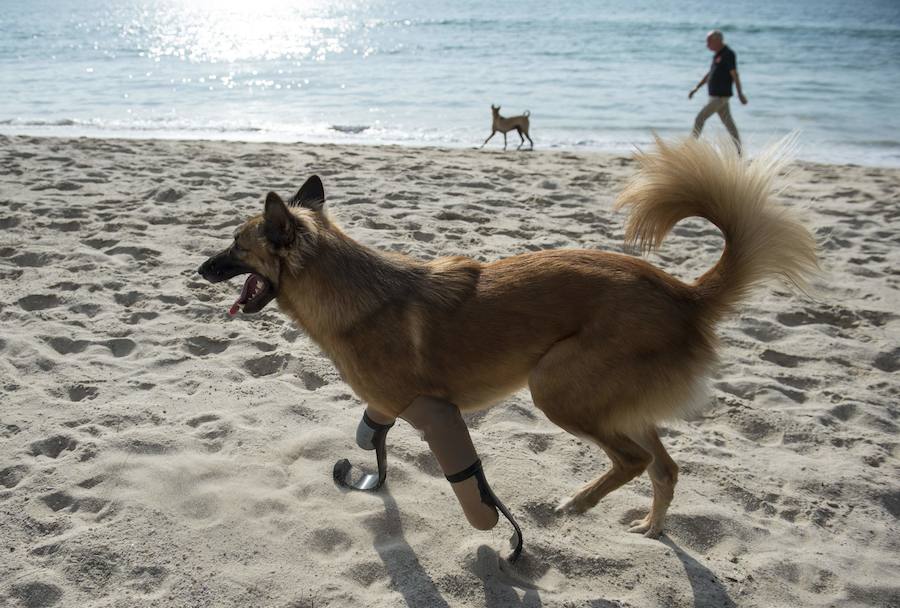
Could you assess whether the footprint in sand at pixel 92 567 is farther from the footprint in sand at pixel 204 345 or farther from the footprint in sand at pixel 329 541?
the footprint in sand at pixel 204 345

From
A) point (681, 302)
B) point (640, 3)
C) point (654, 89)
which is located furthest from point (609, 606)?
point (640, 3)

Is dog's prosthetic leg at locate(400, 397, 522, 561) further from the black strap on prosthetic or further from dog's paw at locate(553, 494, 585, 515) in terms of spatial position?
dog's paw at locate(553, 494, 585, 515)

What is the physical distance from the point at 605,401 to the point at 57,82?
68.2 feet

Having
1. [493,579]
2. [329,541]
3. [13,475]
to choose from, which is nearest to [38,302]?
[13,475]

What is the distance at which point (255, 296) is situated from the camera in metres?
3.18

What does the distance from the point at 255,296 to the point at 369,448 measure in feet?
3.09

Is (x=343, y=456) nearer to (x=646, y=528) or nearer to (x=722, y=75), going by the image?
(x=646, y=528)

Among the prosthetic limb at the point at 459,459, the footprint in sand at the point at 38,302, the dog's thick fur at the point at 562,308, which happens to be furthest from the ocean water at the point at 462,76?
the footprint in sand at the point at 38,302

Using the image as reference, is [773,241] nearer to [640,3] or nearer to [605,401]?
[605,401]

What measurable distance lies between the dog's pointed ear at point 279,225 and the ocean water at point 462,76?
193cm

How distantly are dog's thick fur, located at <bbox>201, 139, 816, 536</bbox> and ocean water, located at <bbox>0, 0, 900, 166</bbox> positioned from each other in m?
0.45

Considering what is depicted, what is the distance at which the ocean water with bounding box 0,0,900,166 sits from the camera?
14.2 meters

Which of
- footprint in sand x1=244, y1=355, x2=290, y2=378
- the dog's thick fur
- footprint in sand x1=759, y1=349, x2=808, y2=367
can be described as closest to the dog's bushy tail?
the dog's thick fur

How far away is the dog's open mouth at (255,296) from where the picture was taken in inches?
125
